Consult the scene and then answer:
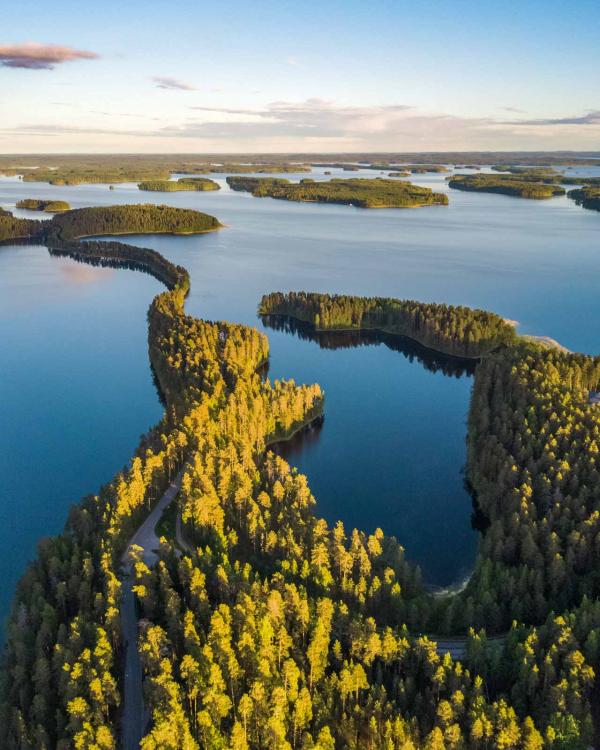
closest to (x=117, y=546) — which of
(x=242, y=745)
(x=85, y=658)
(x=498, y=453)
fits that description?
(x=85, y=658)

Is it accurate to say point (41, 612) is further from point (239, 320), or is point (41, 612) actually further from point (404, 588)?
point (239, 320)

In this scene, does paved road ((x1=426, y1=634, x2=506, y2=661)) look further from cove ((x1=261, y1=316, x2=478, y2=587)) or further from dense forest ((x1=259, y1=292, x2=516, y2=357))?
dense forest ((x1=259, y1=292, x2=516, y2=357))

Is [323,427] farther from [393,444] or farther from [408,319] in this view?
[408,319]

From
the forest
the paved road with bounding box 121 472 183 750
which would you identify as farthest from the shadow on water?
the paved road with bounding box 121 472 183 750

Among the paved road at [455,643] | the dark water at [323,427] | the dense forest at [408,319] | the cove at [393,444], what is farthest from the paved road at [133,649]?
the dense forest at [408,319]

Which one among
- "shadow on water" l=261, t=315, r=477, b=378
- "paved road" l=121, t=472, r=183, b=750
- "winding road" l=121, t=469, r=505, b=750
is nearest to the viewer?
"paved road" l=121, t=472, r=183, b=750
